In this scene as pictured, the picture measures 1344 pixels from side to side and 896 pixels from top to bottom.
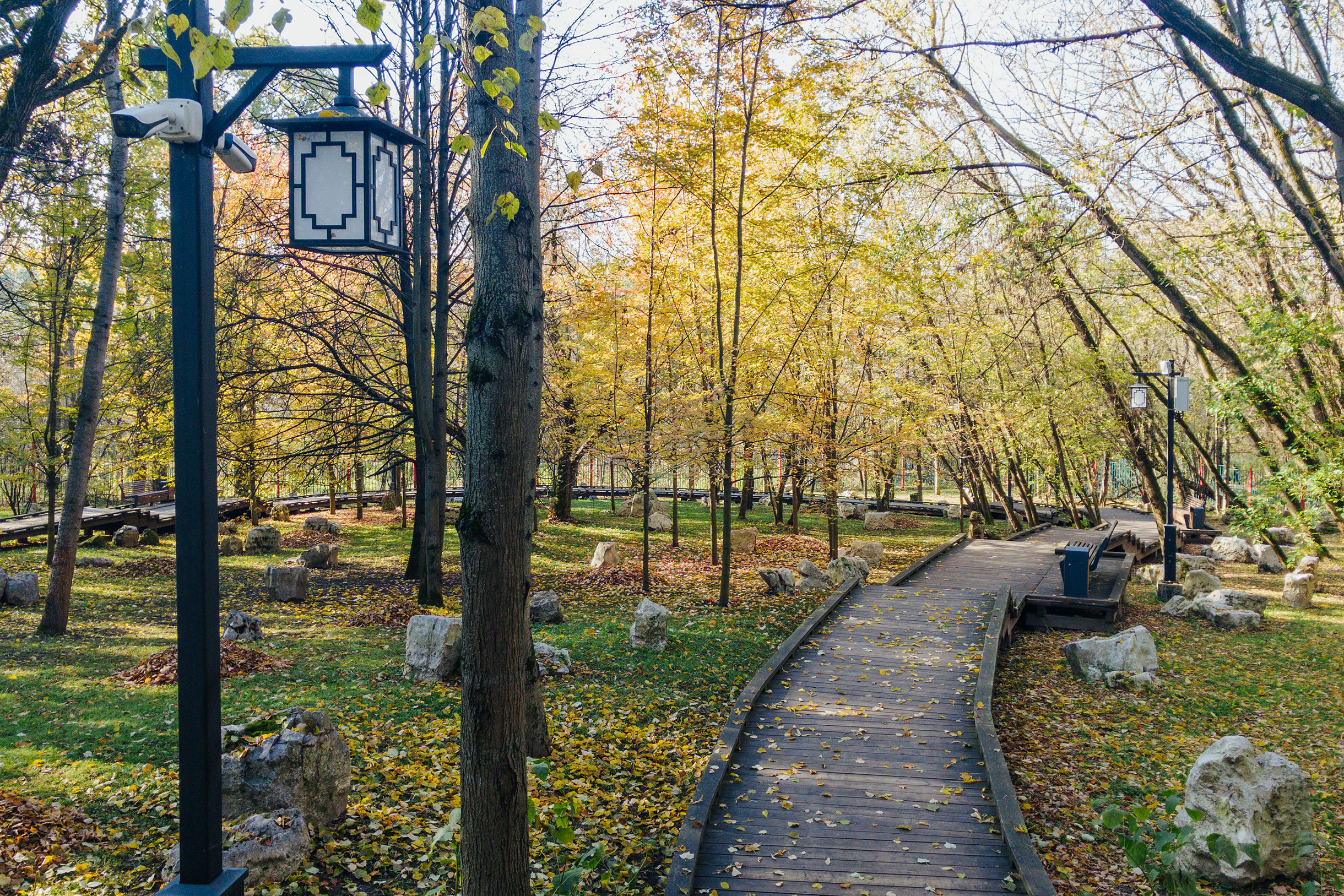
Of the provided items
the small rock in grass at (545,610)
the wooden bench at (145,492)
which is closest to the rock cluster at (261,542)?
the wooden bench at (145,492)

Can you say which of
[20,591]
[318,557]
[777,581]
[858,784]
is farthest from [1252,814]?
[20,591]

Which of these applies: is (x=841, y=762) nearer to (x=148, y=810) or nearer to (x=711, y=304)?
(x=148, y=810)

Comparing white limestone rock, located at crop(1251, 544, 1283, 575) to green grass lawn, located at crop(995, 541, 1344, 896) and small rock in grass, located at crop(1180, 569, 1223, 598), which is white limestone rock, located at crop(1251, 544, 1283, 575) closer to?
small rock in grass, located at crop(1180, 569, 1223, 598)

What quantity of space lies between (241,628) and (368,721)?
120 inches

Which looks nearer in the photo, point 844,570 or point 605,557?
point 844,570

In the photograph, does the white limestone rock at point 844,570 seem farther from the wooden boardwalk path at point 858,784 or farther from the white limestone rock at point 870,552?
the wooden boardwalk path at point 858,784

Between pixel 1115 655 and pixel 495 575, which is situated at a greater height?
pixel 495 575

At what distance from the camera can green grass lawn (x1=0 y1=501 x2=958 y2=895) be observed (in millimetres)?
4543

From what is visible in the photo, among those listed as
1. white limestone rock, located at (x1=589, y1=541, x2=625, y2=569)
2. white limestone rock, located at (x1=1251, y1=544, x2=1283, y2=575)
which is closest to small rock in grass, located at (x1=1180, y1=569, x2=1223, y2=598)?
white limestone rock, located at (x1=1251, y1=544, x2=1283, y2=575)

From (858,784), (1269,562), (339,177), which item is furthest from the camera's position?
(1269,562)

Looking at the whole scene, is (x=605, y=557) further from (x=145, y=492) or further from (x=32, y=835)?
(x=145, y=492)

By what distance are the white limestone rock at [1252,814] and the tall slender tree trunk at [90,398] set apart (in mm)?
10783

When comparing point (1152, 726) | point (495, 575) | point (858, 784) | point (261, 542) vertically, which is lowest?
point (1152, 726)

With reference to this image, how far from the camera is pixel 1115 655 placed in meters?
9.61
